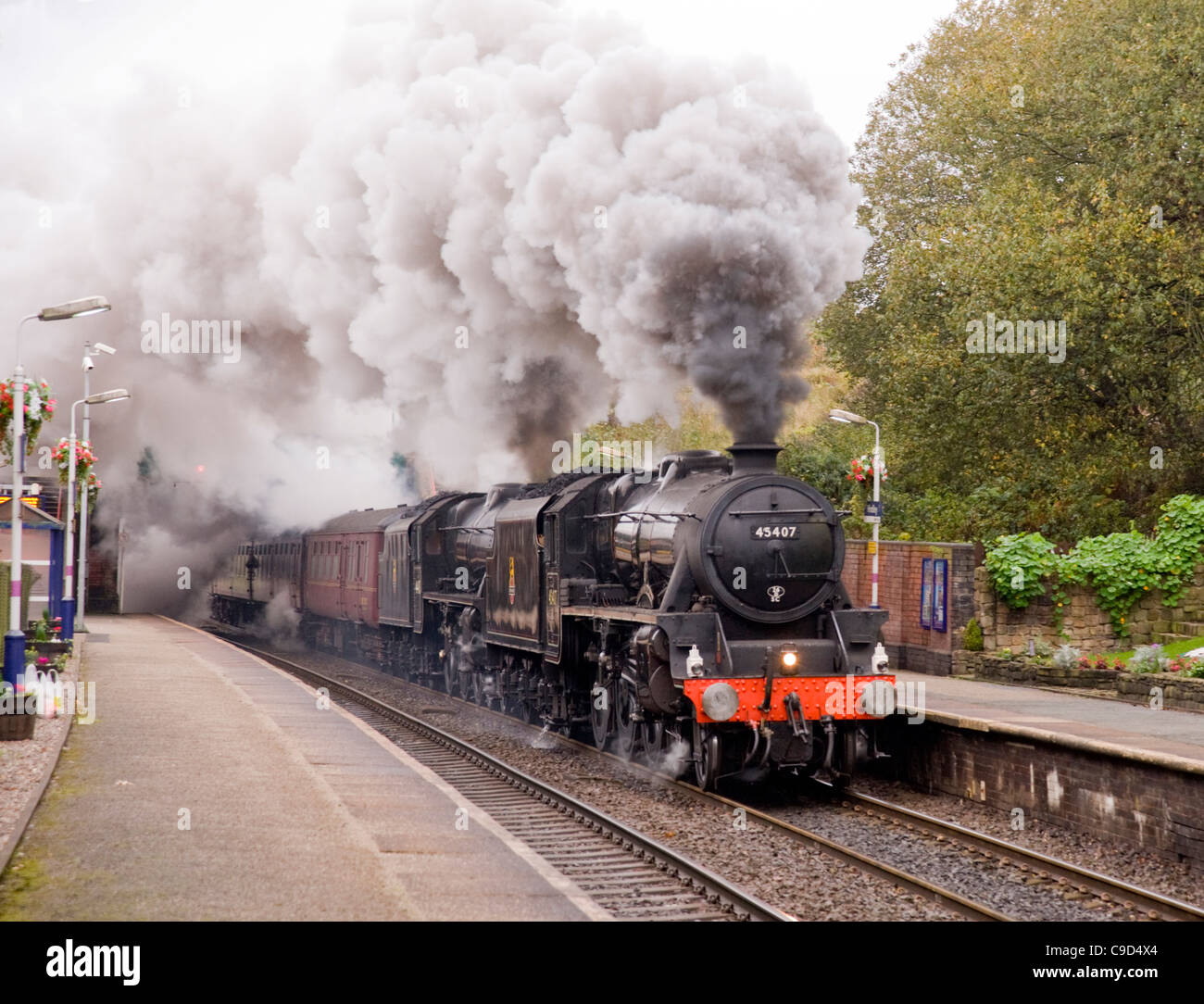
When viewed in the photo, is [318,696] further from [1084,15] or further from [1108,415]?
[1084,15]

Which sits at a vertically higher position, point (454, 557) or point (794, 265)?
point (794, 265)

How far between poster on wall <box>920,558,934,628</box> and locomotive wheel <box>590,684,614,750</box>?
291 inches

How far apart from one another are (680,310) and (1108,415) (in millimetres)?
12552

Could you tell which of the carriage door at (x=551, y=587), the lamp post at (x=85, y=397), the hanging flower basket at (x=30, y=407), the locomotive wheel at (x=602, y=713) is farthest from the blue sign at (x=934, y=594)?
the lamp post at (x=85, y=397)

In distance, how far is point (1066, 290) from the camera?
1997 cm

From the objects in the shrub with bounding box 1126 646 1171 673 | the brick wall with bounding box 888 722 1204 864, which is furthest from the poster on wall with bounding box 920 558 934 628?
the brick wall with bounding box 888 722 1204 864

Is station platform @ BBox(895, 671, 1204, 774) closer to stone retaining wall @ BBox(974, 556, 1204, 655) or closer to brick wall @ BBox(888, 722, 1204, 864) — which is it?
brick wall @ BBox(888, 722, 1204, 864)

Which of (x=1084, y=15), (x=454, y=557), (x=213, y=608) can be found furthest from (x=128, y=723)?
(x=213, y=608)

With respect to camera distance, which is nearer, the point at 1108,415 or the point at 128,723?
the point at 128,723

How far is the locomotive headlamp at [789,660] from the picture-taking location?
414 inches

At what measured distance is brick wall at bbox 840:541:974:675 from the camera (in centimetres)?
1844

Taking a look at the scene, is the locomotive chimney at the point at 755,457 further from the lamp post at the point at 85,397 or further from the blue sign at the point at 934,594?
the lamp post at the point at 85,397

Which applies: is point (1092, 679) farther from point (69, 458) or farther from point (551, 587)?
point (69, 458)

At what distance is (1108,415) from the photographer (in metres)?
21.5
